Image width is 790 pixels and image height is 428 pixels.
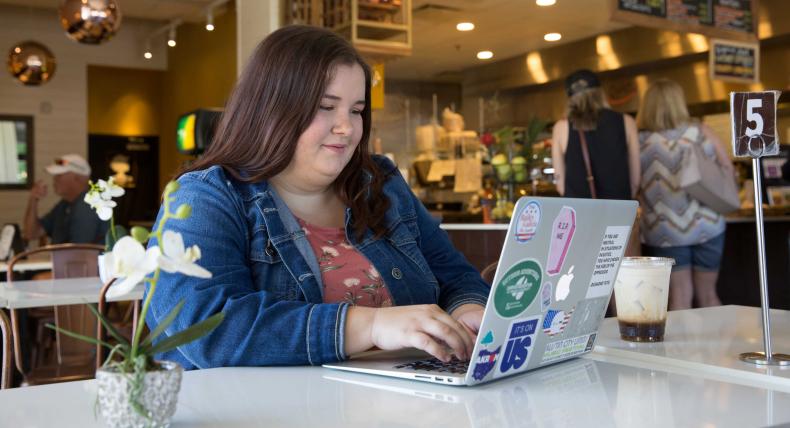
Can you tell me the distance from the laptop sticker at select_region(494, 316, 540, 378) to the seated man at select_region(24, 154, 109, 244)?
4756 mm

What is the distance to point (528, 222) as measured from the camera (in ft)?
3.44

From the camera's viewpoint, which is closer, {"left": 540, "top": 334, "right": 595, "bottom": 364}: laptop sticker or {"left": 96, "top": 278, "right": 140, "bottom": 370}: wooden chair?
{"left": 540, "top": 334, "right": 595, "bottom": 364}: laptop sticker

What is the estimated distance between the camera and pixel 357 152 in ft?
5.82

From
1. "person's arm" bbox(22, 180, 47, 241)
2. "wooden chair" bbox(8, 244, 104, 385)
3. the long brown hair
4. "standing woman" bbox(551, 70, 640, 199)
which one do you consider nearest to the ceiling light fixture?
"person's arm" bbox(22, 180, 47, 241)

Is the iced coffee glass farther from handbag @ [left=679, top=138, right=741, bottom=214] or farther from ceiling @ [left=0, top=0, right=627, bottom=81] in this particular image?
ceiling @ [left=0, top=0, right=627, bottom=81]

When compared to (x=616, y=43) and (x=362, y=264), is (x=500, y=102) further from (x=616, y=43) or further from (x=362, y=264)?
(x=362, y=264)

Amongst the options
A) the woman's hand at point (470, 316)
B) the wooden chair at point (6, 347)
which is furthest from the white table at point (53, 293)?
the woman's hand at point (470, 316)

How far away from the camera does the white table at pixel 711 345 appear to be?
48.1 inches

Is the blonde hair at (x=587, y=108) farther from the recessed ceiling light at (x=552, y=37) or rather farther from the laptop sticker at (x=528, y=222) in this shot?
the recessed ceiling light at (x=552, y=37)

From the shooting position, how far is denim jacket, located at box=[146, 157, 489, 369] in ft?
4.21

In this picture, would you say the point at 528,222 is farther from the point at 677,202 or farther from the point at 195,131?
the point at 195,131

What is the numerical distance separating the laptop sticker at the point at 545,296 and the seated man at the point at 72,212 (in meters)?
4.77

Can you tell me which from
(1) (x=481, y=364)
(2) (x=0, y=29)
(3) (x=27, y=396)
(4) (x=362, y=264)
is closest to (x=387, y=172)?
(4) (x=362, y=264)

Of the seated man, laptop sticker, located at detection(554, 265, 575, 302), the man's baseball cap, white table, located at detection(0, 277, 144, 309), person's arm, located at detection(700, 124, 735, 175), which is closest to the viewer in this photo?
laptop sticker, located at detection(554, 265, 575, 302)
